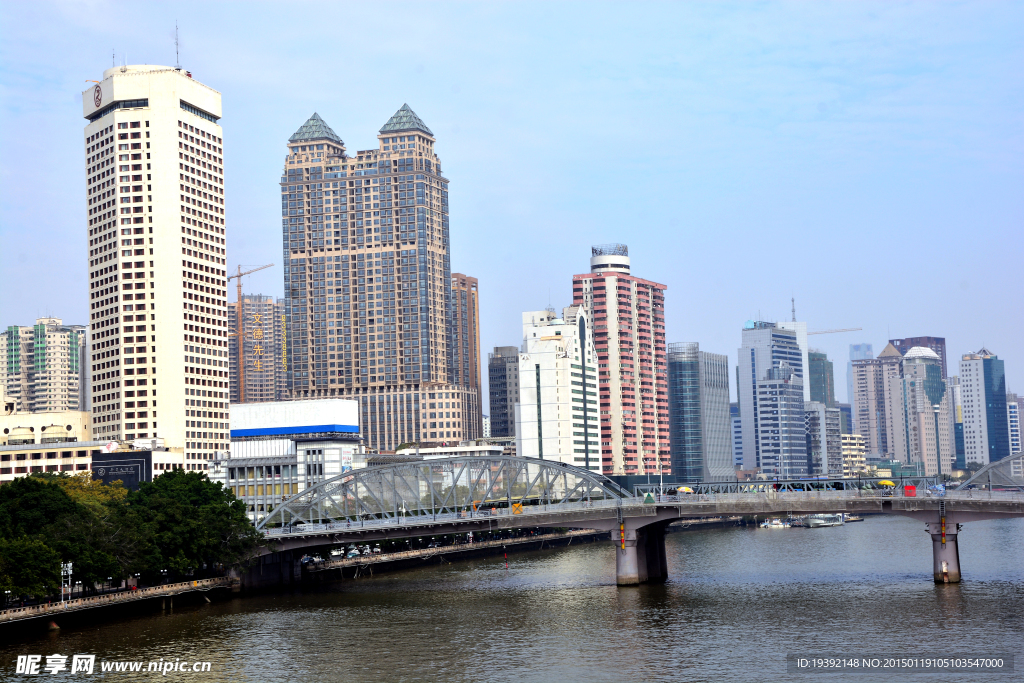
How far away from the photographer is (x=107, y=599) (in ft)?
399

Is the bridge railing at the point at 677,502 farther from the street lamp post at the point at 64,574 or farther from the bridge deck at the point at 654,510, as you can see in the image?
the street lamp post at the point at 64,574

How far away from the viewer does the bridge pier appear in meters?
129

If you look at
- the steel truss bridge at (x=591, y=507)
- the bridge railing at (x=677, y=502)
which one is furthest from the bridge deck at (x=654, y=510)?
the steel truss bridge at (x=591, y=507)

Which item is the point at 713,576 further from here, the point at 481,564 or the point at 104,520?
the point at 104,520

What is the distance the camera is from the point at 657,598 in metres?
126

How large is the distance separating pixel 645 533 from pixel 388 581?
122ft

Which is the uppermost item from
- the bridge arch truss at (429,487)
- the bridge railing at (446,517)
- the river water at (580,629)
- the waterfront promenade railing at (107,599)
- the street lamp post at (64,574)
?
the bridge arch truss at (429,487)

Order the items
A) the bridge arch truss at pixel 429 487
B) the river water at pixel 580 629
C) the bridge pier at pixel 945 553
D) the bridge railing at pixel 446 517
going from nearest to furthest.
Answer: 1. the river water at pixel 580 629
2. the bridge pier at pixel 945 553
3. the bridge railing at pixel 446 517
4. the bridge arch truss at pixel 429 487

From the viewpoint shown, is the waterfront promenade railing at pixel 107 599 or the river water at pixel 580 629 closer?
the river water at pixel 580 629

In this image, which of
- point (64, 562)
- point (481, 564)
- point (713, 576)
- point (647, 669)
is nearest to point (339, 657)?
point (647, 669)

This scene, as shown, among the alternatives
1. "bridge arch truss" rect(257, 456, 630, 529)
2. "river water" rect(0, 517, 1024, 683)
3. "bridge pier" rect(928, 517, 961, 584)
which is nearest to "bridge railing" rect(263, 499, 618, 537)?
"bridge arch truss" rect(257, 456, 630, 529)

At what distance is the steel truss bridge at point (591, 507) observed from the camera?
428 ft

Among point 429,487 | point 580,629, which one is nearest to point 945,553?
point 580,629

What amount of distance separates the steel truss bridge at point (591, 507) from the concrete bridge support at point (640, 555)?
0.12m
